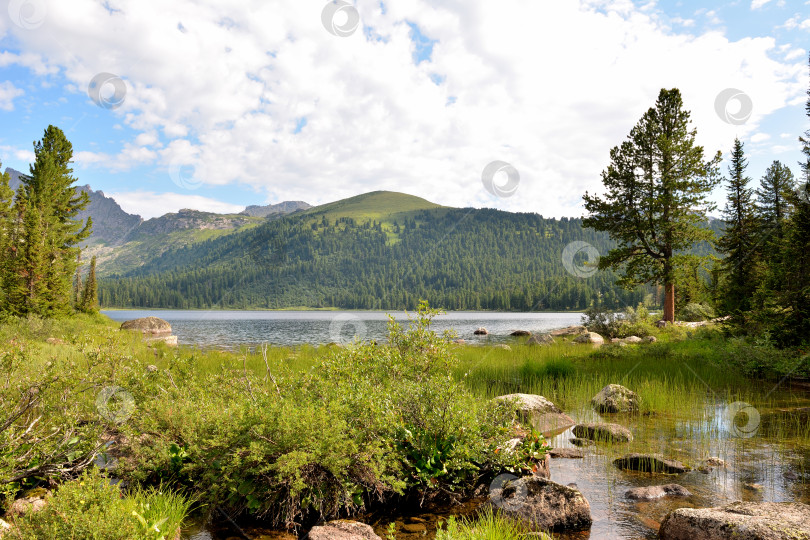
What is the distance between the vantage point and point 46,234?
119 feet

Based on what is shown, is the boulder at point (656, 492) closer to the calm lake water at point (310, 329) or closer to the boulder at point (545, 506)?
the boulder at point (545, 506)

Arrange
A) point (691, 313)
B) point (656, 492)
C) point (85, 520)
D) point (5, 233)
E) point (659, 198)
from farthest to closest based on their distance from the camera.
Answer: point (691, 313), point (5, 233), point (659, 198), point (656, 492), point (85, 520)

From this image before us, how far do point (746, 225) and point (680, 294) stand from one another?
15.1 metres

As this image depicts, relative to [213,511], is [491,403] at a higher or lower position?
higher

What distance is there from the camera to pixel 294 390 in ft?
26.1

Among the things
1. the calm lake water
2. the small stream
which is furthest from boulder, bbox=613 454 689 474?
the calm lake water

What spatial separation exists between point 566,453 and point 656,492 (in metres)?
2.28

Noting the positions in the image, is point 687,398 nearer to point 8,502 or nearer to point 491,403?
point 491,403

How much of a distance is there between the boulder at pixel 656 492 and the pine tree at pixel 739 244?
2627 cm

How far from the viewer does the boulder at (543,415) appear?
34.5 ft

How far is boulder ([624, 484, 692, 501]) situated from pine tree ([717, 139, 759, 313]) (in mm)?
26272

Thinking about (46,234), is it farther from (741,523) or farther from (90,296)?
(741,523)

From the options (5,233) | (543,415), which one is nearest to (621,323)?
(543,415)

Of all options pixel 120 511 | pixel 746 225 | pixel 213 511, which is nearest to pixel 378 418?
pixel 213 511
